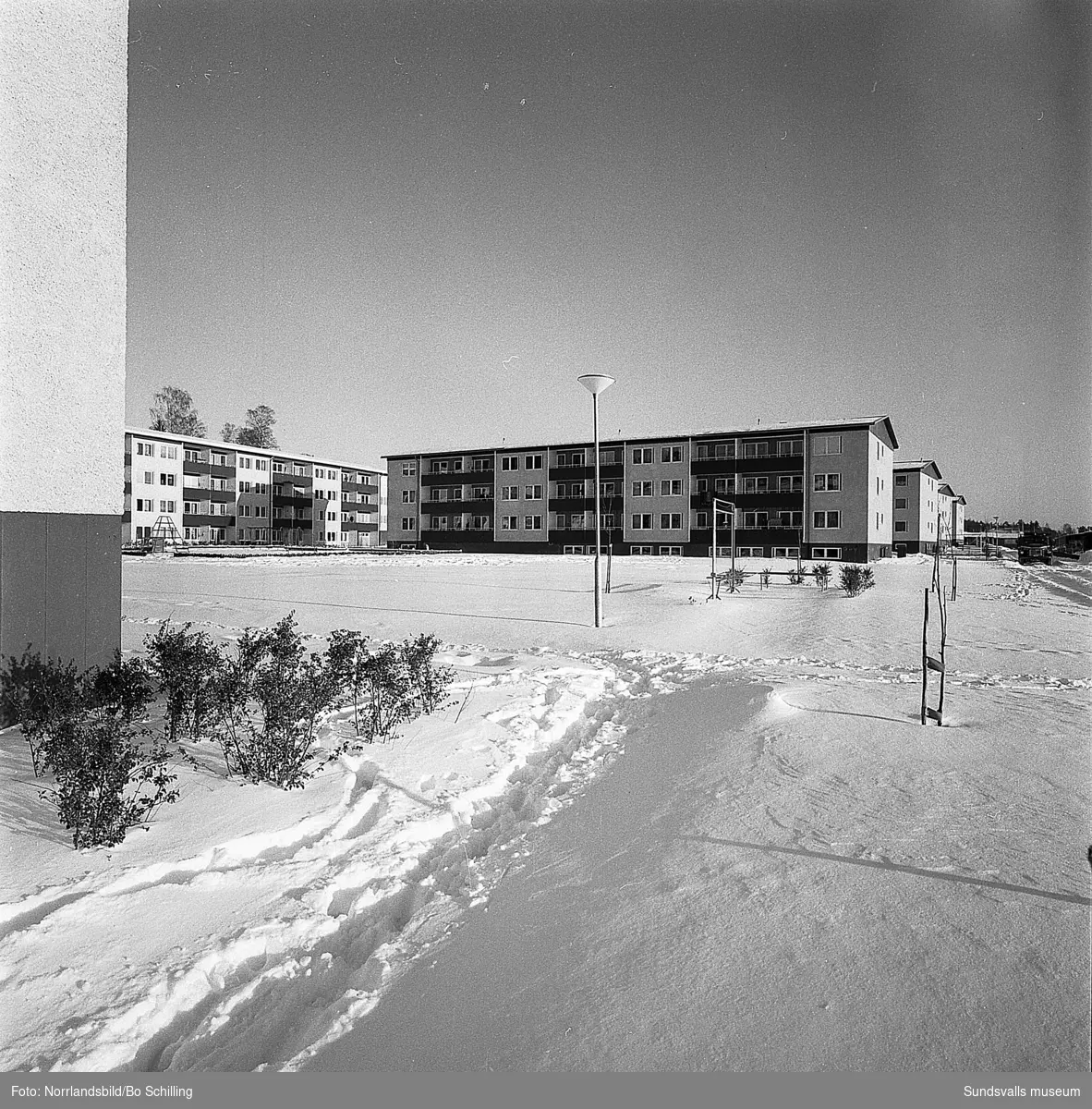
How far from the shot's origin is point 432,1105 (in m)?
2.07

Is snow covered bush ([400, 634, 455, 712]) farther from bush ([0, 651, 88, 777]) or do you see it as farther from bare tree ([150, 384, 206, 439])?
bare tree ([150, 384, 206, 439])

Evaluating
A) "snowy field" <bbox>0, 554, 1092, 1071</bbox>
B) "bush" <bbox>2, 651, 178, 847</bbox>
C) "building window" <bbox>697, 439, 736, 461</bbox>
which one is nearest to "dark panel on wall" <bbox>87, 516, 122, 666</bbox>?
"bush" <bbox>2, 651, 178, 847</bbox>

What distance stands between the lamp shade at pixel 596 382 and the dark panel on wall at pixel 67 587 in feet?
25.6

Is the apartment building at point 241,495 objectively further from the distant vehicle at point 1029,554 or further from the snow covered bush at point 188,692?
the distant vehicle at point 1029,554

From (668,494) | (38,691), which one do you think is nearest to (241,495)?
(668,494)

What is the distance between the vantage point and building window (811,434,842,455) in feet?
127

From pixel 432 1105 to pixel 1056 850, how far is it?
325cm

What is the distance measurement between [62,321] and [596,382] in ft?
25.8

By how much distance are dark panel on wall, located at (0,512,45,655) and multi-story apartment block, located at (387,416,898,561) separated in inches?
1117

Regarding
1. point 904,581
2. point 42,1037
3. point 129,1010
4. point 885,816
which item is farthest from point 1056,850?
point 904,581

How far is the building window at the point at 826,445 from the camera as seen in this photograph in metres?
38.8

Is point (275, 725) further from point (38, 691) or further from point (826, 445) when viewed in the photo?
point (826, 445)

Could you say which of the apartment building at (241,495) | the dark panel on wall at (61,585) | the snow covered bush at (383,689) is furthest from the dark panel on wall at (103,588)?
the apartment building at (241,495)

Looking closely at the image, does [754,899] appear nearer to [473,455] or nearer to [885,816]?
[885,816]
